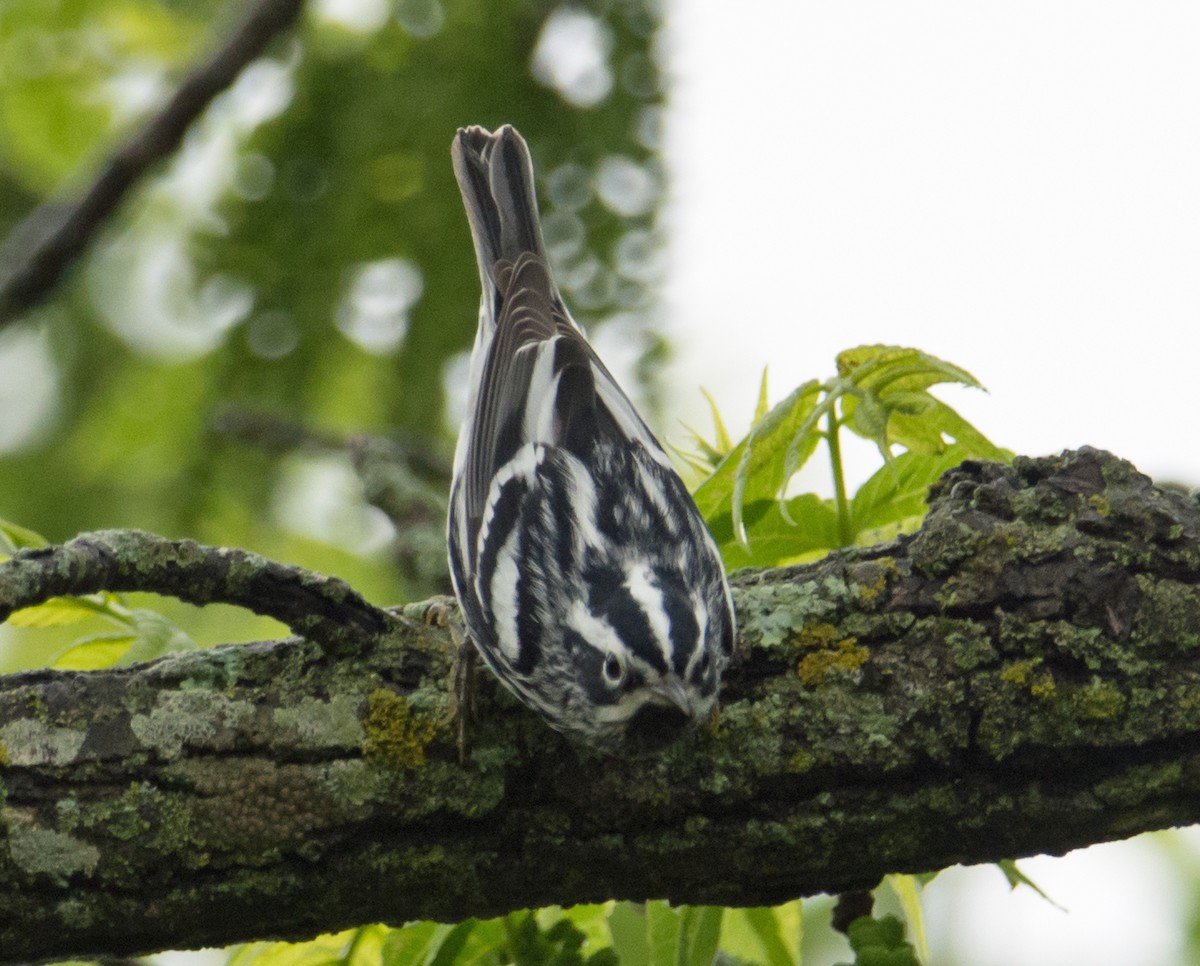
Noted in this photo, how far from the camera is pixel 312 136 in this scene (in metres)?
4.36

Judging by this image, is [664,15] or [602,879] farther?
[664,15]

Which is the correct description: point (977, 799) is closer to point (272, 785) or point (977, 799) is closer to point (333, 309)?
point (272, 785)

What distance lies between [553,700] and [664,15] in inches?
107

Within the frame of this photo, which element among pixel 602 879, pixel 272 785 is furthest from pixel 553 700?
pixel 272 785

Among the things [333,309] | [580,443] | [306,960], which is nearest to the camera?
[306,960]

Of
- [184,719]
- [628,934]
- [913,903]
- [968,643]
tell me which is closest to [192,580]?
[184,719]

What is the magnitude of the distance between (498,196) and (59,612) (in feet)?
5.63

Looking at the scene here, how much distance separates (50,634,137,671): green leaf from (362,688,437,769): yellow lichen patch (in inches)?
20.4

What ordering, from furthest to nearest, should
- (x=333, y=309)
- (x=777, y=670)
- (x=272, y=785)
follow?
(x=333, y=309), (x=777, y=670), (x=272, y=785)

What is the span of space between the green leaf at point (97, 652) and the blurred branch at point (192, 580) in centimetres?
33

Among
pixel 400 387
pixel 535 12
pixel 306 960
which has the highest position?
pixel 535 12

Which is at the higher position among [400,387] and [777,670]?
[400,387]

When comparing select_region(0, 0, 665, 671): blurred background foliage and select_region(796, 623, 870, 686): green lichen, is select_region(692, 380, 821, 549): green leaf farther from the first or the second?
select_region(0, 0, 665, 671): blurred background foliage

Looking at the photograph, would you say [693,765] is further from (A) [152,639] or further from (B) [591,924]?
(A) [152,639]
